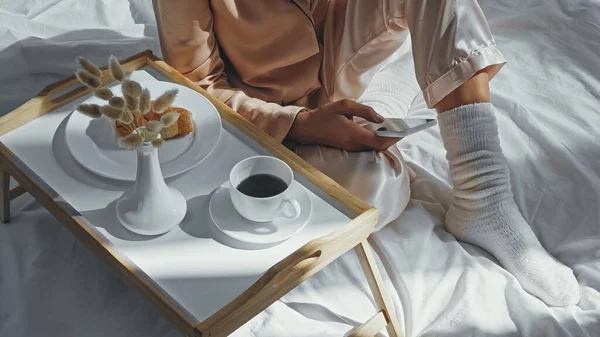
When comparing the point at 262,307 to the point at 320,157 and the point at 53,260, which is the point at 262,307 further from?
the point at 53,260

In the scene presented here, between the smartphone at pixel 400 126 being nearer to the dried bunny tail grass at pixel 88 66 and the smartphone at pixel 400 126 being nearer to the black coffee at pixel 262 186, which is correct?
the black coffee at pixel 262 186

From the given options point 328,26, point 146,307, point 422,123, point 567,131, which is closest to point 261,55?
point 328,26

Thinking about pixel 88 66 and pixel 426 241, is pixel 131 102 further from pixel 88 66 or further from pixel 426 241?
pixel 426 241

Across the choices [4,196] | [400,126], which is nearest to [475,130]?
[400,126]

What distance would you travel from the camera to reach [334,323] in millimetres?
1225

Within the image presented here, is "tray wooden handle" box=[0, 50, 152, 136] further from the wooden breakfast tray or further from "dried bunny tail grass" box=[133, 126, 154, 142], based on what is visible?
"dried bunny tail grass" box=[133, 126, 154, 142]

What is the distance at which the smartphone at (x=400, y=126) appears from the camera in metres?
1.16

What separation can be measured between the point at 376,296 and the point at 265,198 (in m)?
0.30

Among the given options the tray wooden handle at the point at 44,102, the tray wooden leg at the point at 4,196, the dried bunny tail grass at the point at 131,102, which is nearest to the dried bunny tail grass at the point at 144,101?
the dried bunny tail grass at the point at 131,102

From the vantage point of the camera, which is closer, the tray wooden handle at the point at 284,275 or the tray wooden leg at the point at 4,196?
the tray wooden handle at the point at 284,275

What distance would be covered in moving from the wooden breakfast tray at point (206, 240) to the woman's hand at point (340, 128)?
0.14m

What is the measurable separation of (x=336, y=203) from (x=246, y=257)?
6.2 inches

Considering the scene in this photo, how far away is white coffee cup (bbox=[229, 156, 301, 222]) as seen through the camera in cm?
98

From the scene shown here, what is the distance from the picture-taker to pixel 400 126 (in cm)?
121
